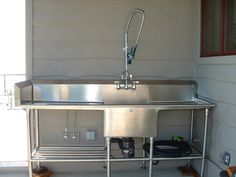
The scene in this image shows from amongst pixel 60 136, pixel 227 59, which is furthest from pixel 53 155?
pixel 227 59

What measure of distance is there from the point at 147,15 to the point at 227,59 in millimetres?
1033

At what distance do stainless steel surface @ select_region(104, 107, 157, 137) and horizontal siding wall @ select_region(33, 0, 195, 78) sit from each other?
623 millimetres

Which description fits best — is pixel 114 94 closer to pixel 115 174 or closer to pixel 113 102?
pixel 113 102

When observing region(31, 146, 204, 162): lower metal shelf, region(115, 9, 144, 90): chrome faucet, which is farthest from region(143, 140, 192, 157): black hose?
region(115, 9, 144, 90): chrome faucet

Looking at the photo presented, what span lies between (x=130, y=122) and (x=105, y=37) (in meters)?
0.99

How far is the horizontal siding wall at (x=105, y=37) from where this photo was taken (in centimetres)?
295

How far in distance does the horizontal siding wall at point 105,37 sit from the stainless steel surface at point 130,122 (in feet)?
2.04

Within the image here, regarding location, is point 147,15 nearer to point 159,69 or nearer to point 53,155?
point 159,69

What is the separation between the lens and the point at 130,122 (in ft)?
8.48

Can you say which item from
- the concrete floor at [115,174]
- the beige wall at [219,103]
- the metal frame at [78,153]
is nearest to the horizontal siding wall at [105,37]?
the beige wall at [219,103]

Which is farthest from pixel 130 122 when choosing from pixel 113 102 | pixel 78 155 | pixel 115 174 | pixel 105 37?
pixel 105 37

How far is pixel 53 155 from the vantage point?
9.06 ft

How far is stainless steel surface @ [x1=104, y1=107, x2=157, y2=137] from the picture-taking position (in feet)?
8.42

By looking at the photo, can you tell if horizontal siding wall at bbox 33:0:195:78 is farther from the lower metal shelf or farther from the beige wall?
the lower metal shelf
